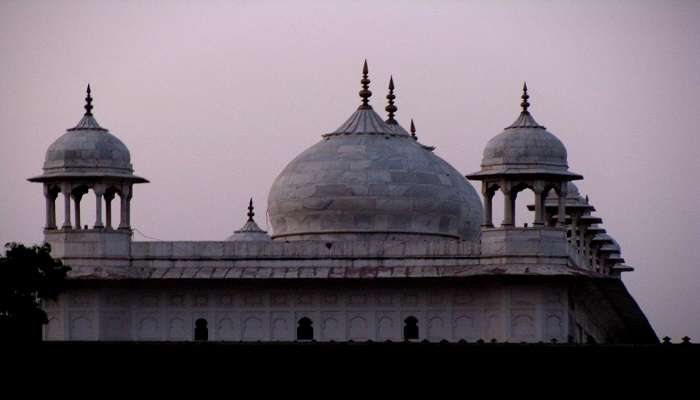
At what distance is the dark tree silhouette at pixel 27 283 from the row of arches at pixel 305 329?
12.6 ft

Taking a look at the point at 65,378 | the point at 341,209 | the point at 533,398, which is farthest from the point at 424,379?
the point at 341,209

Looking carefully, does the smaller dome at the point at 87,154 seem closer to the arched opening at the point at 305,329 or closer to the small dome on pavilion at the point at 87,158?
the small dome on pavilion at the point at 87,158

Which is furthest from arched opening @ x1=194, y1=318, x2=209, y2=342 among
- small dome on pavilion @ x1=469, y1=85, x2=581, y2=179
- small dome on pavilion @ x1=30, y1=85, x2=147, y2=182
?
small dome on pavilion @ x1=469, y1=85, x2=581, y2=179

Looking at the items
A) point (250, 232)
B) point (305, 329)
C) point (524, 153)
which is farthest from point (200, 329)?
point (250, 232)

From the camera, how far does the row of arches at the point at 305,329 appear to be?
246 ft

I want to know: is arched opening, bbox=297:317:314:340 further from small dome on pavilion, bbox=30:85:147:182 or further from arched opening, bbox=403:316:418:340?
small dome on pavilion, bbox=30:85:147:182

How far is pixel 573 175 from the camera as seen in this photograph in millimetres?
75312

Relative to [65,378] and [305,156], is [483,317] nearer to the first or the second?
[305,156]

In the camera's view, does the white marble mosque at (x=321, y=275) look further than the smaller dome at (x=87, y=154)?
No

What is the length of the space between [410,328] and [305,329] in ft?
8.20

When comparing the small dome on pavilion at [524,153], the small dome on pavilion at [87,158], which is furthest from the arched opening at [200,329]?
the small dome on pavilion at [524,153]

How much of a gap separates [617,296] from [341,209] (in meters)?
7.76

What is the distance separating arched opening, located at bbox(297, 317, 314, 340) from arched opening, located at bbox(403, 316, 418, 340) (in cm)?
220

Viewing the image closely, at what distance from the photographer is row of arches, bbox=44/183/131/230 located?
76188 mm
